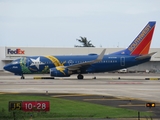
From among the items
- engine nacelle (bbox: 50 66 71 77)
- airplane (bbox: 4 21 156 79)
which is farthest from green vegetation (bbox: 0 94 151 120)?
airplane (bbox: 4 21 156 79)

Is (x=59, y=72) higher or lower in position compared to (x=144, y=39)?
lower

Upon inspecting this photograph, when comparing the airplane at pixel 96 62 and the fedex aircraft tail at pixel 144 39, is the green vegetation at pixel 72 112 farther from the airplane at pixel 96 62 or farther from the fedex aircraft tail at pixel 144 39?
the fedex aircraft tail at pixel 144 39

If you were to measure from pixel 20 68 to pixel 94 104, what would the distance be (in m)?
32.8

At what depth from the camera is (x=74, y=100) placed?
30.6 meters

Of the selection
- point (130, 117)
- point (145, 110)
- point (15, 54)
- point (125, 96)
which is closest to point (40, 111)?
point (130, 117)

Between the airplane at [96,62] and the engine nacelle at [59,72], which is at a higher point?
the airplane at [96,62]

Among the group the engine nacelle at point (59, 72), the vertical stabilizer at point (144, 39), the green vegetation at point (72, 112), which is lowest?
the green vegetation at point (72, 112)

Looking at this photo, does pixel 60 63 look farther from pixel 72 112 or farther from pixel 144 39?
pixel 72 112

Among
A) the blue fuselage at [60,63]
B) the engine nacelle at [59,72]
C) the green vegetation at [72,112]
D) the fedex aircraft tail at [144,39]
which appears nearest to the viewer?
the green vegetation at [72,112]

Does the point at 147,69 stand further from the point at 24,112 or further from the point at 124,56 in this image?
the point at 24,112

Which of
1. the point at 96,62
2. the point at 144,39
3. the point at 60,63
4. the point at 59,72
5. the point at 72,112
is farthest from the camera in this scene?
the point at 60,63

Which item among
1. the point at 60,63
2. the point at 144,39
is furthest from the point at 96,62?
the point at 144,39

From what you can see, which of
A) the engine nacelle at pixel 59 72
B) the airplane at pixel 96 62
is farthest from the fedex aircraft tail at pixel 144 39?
the engine nacelle at pixel 59 72

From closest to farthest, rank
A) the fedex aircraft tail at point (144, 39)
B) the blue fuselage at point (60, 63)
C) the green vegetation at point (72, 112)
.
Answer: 1. the green vegetation at point (72, 112)
2. the fedex aircraft tail at point (144, 39)
3. the blue fuselage at point (60, 63)
